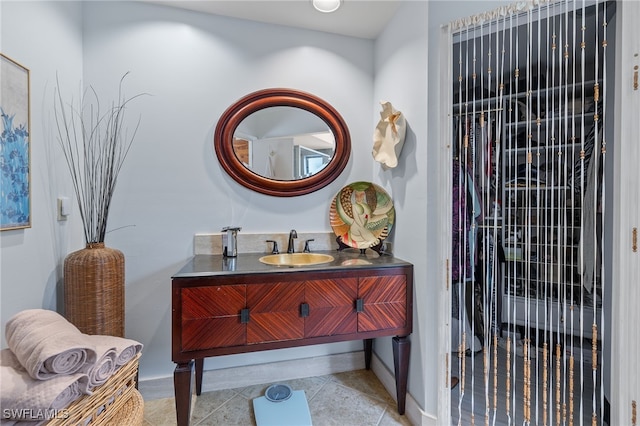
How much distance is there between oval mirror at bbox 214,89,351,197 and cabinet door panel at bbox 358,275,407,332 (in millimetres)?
846

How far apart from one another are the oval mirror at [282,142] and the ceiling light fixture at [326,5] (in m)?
0.53

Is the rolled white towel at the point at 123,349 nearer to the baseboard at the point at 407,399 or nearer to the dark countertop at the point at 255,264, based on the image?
the dark countertop at the point at 255,264

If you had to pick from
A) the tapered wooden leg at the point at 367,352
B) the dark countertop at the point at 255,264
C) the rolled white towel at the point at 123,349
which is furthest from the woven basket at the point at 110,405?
the tapered wooden leg at the point at 367,352

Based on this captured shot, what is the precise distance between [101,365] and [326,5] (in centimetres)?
218

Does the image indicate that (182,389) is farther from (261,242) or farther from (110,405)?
(261,242)

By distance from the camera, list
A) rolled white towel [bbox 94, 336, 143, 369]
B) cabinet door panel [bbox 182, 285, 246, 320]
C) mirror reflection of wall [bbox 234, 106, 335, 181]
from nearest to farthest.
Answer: rolled white towel [bbox 94, 336, 143, 369], cabinet door panel [bbox 182, 285, 246, 320], mirror reflection of wall [bbox 234, 106, 335, 181]

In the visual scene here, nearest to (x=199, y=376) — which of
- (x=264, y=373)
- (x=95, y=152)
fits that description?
(x=264, y=373)

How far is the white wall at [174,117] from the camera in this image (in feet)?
6.08

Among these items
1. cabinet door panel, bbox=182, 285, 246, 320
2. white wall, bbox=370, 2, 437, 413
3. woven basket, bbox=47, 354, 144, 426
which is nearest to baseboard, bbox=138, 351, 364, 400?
white wall, bbox=370, 2, 437, 413

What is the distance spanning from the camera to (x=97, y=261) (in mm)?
1533

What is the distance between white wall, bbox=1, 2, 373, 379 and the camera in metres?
1.85

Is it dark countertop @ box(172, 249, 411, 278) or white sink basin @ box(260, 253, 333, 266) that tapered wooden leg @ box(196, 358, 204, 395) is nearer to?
dark countertop @ box(172, 249, 411, 278)

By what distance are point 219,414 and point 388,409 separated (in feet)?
3.36

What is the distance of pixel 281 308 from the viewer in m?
1.56
